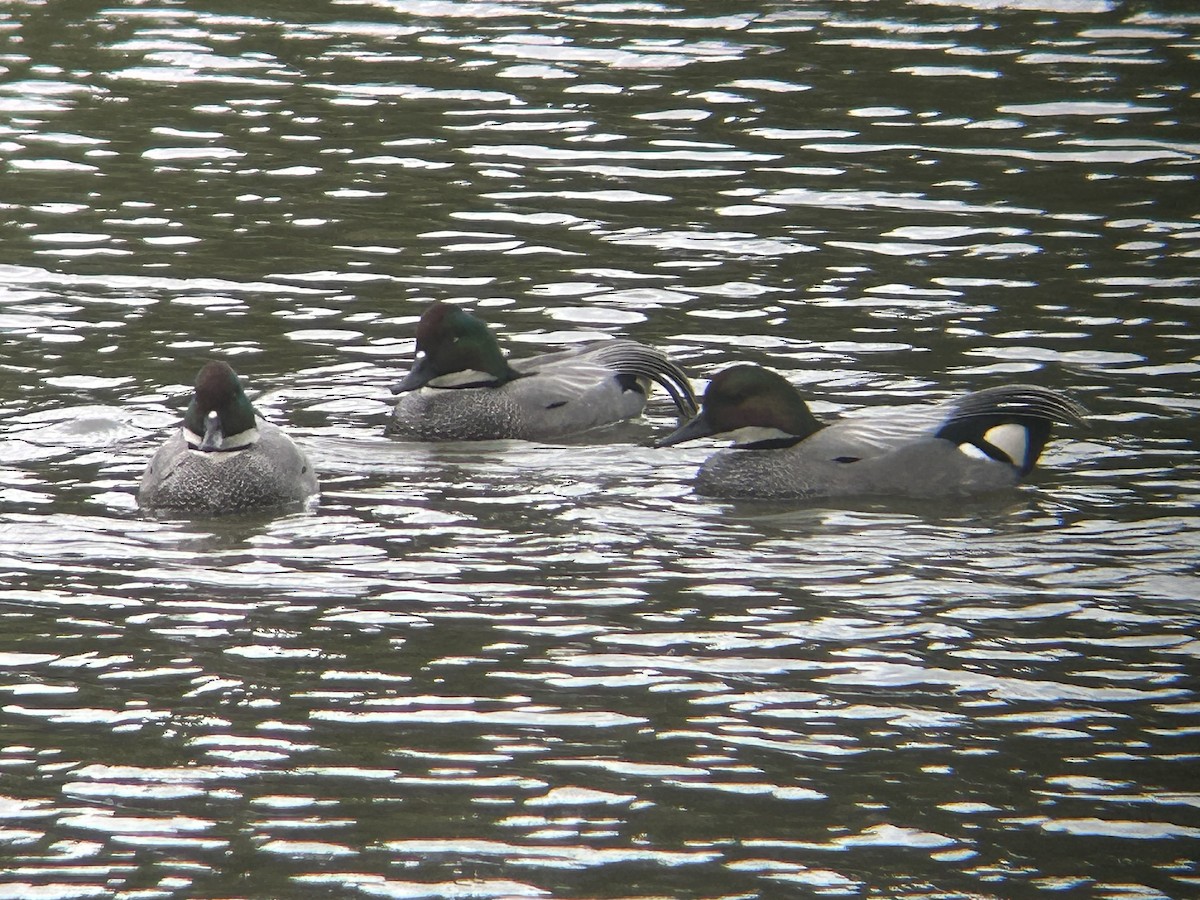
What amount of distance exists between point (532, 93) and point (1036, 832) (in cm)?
1354

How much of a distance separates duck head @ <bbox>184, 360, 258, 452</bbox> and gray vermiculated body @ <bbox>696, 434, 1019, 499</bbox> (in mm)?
2620

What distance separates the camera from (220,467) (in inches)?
444

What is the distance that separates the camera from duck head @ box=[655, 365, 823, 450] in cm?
1170

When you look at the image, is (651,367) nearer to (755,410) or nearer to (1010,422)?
(755,410)

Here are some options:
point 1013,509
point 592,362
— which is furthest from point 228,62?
point 1013,509

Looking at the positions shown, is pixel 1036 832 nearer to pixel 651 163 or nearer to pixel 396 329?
pixel 396 329

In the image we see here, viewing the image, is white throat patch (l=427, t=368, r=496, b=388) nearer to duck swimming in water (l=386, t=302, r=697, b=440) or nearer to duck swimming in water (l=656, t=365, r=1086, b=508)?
duck swimming in water (l=386, t=302, r=697, b=440)

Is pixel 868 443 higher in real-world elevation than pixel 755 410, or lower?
lower

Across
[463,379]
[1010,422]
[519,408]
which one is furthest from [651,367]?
[1010,422]

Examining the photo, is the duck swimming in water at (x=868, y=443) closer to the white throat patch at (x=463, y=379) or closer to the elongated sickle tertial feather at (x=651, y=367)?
the elongated sickle tertial feather at (x=651, y=367)

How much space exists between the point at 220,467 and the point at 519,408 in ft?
7.38

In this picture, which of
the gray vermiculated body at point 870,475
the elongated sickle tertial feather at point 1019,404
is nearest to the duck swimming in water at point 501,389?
the gray vermiculated body at point 870,475

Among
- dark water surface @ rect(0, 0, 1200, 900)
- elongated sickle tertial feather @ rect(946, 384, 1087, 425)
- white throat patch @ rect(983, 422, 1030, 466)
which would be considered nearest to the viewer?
dark water surface @ rect(0, 0, 1200, 900)

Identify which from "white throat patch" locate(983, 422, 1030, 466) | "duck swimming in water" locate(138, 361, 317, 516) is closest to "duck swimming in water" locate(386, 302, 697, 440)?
"duck swimming in water" locate(138, 361, 317, 516)
